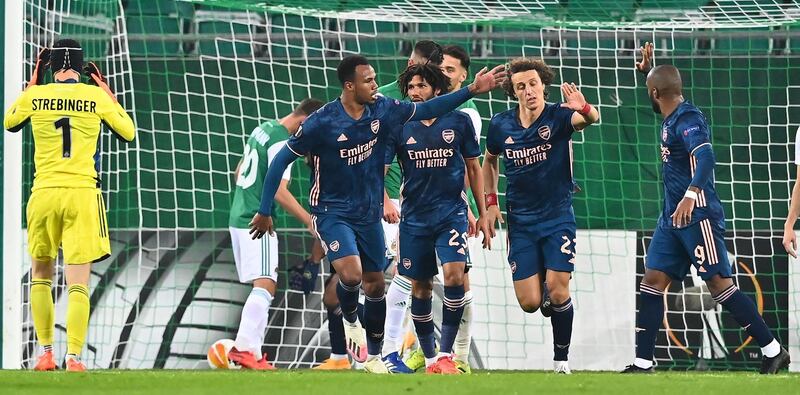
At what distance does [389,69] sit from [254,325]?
2.84 meters

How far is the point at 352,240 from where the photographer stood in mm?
8859

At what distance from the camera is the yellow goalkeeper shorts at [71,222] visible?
8.68 metres

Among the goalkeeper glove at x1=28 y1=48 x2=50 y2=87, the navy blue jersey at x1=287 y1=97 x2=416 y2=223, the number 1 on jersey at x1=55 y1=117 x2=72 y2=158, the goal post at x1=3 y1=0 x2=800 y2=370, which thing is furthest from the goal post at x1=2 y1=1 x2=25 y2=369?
the navy blue jersey at x1=287 y1=97 x2=416 y2=223

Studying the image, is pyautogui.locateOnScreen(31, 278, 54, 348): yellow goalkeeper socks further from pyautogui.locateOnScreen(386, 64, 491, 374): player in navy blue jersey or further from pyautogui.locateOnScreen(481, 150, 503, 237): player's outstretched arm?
pyautogui.locateOnScreen(481, 150, 503, 237): player's outstretched arm

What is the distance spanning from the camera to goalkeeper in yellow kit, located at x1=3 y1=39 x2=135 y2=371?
8.68 m

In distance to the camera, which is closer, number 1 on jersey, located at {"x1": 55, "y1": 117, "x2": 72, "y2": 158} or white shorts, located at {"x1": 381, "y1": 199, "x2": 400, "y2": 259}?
number 1 on jersey, located at {"x1": 55, "y1": 117, "x2": 72, "y2": 158}

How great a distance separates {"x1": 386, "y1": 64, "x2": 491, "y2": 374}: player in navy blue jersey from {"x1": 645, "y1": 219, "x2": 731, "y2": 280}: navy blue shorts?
41.5 inches

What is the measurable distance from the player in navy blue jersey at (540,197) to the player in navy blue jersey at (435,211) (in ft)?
0.68

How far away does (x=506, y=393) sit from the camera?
21.9ft

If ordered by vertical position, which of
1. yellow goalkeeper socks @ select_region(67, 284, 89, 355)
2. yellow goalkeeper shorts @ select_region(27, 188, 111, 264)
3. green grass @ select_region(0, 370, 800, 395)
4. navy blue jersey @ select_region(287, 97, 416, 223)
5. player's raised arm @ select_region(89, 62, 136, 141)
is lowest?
green grass @ select_region(0, 370, 800, 395)

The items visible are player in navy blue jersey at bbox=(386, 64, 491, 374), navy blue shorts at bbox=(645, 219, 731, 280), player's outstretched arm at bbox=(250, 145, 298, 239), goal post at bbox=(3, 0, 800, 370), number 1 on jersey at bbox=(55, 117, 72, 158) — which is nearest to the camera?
player's outstretched arm at bbox=(250, 145, 298, 239)

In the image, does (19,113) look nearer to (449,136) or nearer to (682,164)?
(449,136)

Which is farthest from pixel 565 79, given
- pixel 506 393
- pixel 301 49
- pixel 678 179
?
pixel 506 393

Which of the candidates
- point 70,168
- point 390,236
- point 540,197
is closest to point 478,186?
point 540,197
